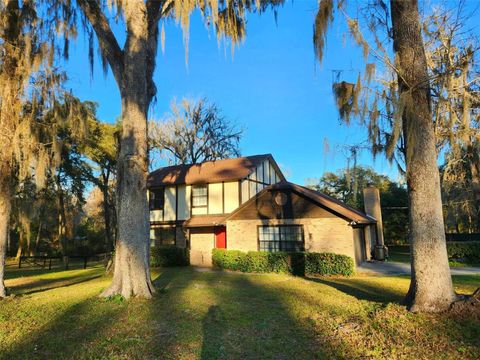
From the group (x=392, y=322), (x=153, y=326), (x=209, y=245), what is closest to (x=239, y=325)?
(x=153, y=326)

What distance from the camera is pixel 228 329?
5.35m

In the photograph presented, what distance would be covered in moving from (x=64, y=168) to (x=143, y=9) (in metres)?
21.2

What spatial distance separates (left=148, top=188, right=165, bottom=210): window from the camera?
72.2ft

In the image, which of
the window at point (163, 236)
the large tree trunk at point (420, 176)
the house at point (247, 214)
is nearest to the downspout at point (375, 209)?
the house at point (247, 214)

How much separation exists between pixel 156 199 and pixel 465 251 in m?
18.3

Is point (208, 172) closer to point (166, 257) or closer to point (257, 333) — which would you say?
point (166, 257)

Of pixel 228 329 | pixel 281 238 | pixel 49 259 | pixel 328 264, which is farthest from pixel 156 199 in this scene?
pixel 228 329

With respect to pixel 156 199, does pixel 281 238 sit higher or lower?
lower

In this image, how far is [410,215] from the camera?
582cm

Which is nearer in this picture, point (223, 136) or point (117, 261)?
point (117, 261)

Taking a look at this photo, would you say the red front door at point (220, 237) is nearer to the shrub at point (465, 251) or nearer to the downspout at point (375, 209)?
the downspout at point (375, 209)

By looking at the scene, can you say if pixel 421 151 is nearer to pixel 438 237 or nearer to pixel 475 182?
pixel 438 237

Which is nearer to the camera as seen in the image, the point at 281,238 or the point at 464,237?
the point at 281,238

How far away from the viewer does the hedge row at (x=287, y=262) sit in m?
13.3
